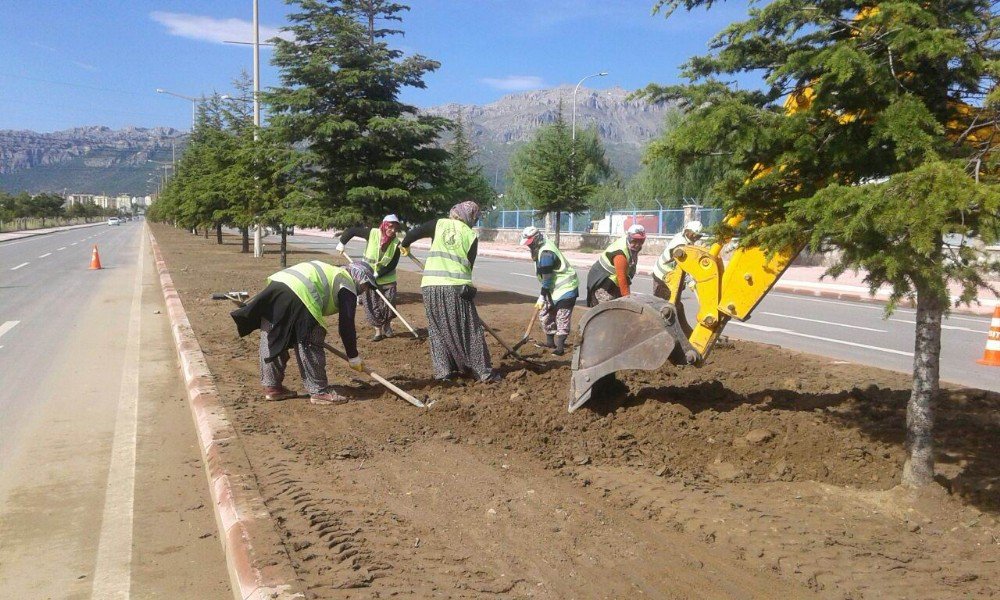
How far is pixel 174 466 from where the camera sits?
520cm

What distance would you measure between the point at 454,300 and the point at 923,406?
12.2 feet

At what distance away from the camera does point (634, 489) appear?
4.27 meters

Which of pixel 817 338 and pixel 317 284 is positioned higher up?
pixel 317 284

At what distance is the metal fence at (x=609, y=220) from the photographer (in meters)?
31.3

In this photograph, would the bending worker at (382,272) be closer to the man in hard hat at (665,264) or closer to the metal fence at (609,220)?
the man in hard hat at (665,264)

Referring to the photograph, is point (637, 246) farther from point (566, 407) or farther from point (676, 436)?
point (676, 436)

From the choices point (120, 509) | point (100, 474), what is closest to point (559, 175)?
point (100, 474)

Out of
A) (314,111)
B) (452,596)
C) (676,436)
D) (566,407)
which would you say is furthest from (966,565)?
(314,111)

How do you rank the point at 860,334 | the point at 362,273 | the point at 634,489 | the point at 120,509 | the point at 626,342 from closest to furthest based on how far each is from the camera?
the point at 634,489 < the point at 120,509 < the point at 626,342 < the point at 362,273 < the point at 860,334

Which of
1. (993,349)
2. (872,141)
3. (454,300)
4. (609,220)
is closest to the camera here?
(872,141)

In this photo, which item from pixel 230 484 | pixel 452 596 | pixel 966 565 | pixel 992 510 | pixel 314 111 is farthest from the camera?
pixel 314 111

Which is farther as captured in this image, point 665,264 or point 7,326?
point 7,326

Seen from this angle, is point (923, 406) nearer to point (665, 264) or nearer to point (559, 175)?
point (665, 264)

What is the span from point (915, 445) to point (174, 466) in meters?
4.46
